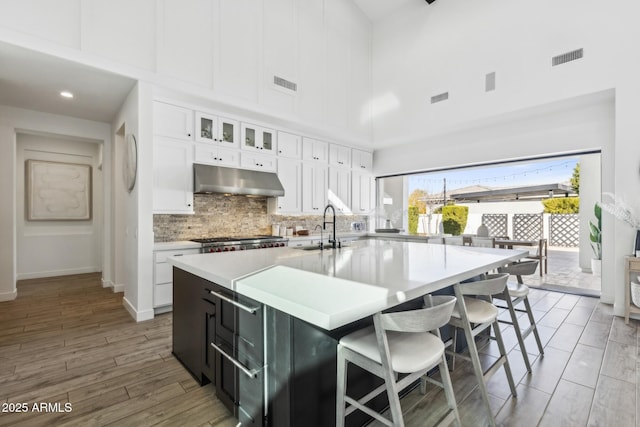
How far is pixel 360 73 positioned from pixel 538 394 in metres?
6.03

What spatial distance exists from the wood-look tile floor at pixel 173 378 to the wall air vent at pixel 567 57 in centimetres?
334

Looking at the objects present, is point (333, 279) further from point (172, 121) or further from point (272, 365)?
point (172, 121)

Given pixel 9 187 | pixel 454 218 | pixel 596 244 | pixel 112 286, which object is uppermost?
pixel 9 187

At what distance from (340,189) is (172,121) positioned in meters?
3.39

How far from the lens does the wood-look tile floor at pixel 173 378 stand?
172cm

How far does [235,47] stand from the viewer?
420cm

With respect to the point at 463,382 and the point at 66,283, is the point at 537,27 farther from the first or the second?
the point at 66,283

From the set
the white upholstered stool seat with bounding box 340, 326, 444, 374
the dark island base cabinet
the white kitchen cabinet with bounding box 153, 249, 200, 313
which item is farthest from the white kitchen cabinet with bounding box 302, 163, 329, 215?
the white upholstered stool seat with bounding box 340, 326, 444, 374

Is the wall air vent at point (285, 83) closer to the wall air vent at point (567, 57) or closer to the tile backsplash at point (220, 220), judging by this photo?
the tile backsplash at point (220, 220)

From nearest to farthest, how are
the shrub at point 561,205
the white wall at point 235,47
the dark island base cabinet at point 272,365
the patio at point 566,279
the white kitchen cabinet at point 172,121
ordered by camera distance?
1. the dark island base cabinet at point 272,365
2. the white wall at point 235,47
3. the white kitchen cabinet at point 172,121
4. the patio at point 566,279
5. the shrub at point 561,205

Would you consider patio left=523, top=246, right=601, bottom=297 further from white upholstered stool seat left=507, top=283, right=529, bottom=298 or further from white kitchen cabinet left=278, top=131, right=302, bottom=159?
white kitchen cabinet left=278, top=131, right=302, bottom=159

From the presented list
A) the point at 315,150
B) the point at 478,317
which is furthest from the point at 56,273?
the point at 478,317

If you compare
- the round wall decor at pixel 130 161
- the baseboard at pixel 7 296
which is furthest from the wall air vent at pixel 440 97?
the baseboard at pixel 7 296

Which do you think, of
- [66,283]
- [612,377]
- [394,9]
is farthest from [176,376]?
[394,9]
